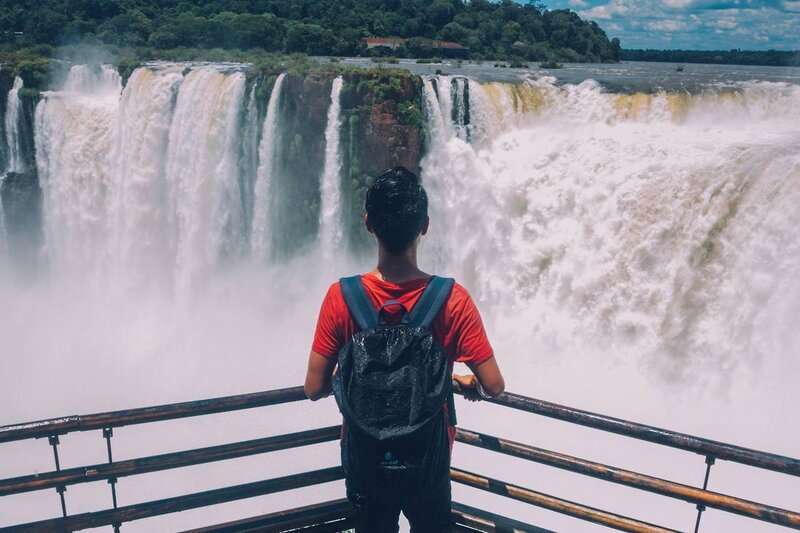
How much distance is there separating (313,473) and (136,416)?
73 centimetres

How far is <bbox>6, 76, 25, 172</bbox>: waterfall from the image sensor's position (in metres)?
19.6

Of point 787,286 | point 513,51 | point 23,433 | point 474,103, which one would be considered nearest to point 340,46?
point 513,51

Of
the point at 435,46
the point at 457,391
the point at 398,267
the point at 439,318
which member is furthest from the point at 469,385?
the point at 435,46

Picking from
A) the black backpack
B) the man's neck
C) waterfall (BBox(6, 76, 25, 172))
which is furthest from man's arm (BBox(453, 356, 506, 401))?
waterfall (BBox(6, 76, 25, 172))

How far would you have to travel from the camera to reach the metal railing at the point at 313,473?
230 cm

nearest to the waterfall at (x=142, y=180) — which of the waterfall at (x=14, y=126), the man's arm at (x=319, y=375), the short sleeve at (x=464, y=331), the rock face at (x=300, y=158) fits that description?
the rock face at (x=300, y=158)

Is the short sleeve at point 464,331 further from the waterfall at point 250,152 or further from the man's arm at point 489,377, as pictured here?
the waterfall at point 250,152

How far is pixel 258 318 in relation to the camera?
49.1 ft

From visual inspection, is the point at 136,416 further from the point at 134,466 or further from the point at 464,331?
the point at 464,331

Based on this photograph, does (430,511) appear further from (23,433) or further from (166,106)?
(166,106)

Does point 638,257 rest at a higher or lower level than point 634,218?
lower

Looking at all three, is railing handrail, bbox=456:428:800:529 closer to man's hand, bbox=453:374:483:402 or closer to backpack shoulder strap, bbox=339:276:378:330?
man's hand, bbox=453:374:483:402

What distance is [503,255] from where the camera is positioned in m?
13.0

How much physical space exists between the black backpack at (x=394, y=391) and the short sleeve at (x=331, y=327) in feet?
0.12
